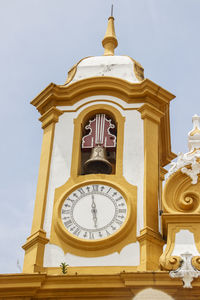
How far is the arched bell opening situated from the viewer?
59.3 ft

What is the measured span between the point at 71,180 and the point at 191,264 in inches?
135

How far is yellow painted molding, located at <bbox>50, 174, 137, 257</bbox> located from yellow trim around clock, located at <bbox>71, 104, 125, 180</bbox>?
233mm

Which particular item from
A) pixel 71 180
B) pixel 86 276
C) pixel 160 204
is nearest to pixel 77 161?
pixel 71 180

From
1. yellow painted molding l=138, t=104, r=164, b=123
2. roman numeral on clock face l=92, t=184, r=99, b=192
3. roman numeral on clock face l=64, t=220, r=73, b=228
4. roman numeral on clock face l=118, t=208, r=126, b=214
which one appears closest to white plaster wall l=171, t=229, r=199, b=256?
roman numeral on clock face l=118, t=208, r=126, b=214

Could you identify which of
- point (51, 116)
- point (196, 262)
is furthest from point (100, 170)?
point (196, 262)

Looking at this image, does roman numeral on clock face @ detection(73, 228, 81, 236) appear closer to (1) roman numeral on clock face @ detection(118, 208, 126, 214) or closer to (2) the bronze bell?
(1) roman numeral on clock face @ detection(118, 208, 126, 214)

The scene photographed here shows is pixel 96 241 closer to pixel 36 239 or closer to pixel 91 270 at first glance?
pixel 91 270

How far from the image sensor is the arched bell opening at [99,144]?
1806 cm

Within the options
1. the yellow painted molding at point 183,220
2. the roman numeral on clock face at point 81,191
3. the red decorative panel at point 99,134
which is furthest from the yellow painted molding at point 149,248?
the red decorative panel at point 99,134

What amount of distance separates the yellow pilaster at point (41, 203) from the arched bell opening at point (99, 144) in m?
0.71

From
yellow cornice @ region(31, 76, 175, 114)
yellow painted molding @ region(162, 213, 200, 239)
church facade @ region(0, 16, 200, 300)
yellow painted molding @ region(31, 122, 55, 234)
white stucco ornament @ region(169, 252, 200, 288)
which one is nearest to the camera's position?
white stucco ornament @ region(169, 252, 200, 288)

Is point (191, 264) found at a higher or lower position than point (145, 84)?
lower

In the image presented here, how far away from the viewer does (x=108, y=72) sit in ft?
63.1

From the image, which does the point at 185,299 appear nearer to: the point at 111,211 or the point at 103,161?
the point at 111,211
